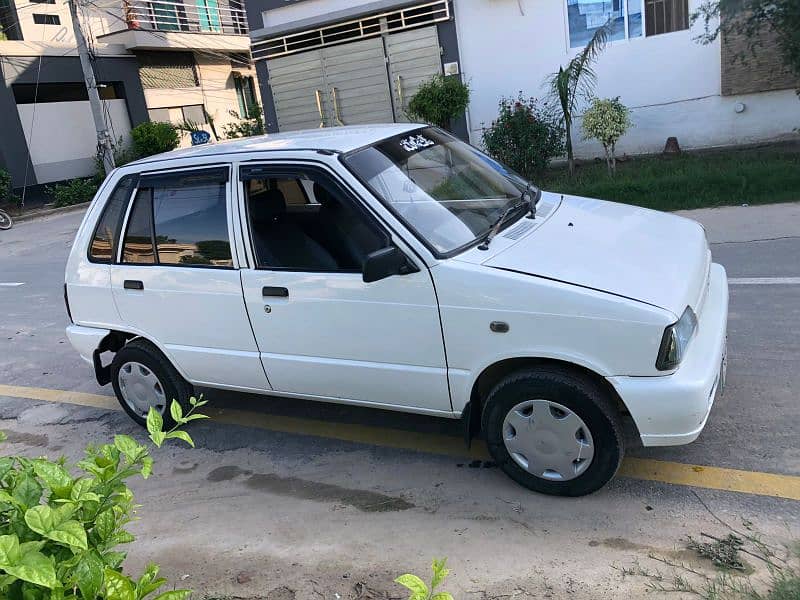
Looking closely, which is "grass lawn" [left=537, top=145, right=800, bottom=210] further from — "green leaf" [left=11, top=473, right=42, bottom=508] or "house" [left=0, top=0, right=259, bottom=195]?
"house" [left=0, top=0, right=259, bottom=195]

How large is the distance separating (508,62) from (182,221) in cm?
1144

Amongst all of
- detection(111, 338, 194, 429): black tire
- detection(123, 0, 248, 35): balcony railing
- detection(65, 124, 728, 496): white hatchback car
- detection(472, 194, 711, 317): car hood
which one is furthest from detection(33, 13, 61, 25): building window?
detection(472, 194, 711, 317): car hood

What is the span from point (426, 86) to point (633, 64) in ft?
13.1

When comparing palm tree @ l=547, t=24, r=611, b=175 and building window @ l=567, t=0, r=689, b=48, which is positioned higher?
building window @ l=567, t=0, r=689, b=48

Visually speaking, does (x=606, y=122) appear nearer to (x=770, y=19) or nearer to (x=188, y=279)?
(x=770, y=19)

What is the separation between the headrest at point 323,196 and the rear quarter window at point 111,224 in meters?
1.44

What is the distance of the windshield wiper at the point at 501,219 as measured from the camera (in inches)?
143

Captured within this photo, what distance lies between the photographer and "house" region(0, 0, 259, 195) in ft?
70.7

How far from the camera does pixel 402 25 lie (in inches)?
600

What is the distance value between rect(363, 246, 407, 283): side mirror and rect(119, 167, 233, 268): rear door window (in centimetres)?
111

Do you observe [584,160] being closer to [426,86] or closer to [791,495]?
[426,86]

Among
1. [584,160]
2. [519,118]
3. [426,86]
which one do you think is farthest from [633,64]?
[426,86]

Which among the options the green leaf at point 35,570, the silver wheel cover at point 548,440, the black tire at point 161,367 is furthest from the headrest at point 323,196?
the green leaf at point 35,570

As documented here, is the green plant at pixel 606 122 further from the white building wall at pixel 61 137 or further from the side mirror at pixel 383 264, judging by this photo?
the white building wall at pixel 61 137
